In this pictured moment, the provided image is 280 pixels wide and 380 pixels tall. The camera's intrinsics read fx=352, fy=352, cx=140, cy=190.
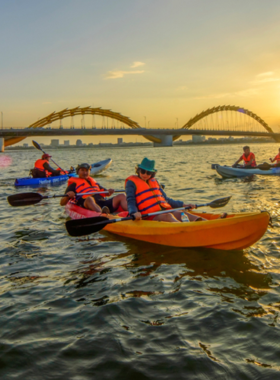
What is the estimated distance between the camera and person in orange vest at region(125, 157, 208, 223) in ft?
23.0

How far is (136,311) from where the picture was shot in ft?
14.6

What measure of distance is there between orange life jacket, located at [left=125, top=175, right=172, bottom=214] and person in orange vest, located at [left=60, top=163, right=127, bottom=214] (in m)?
1.46

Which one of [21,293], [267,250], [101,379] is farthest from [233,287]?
[21,293]

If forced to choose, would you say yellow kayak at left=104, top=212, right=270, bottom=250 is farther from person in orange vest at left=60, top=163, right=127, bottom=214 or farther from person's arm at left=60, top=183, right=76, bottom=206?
person's arm at left=60, top=183, right=76, bottom=206

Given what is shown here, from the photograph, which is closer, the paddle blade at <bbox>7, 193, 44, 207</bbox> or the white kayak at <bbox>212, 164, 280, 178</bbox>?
the paddle blade at <bbox>7, 193, 44, 207</bbox>

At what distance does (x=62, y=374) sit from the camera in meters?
3.29

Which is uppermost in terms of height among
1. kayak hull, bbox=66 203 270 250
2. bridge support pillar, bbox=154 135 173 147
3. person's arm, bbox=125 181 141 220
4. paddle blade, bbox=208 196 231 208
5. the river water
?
bridge support pillar, bbox=154 135 173 147

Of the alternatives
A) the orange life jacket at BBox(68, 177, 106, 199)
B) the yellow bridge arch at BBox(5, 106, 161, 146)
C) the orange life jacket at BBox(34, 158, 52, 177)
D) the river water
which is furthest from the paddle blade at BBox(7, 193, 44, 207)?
the yellow bridge arch at BBox(5, 106, 161, 146)

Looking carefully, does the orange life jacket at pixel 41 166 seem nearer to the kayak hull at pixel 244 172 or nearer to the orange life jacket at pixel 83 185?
the orange life jacket at pixel 83 185

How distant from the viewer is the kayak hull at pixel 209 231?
5879mm

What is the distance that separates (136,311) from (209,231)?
7.51 feet

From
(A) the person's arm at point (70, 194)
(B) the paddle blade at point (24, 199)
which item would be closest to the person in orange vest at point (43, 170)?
(B) the paddle blade at point (24, 199)

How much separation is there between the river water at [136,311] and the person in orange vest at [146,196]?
2.29 feet

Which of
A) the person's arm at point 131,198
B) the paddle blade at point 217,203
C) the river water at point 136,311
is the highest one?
the person's arm at point 131,198
